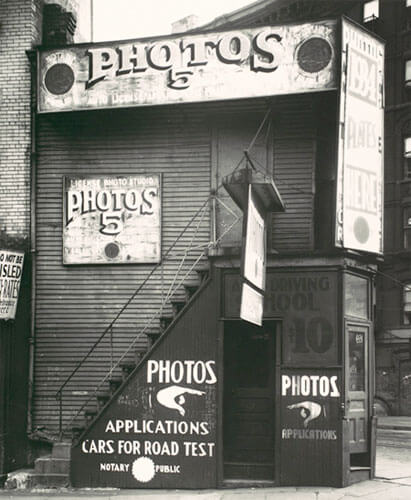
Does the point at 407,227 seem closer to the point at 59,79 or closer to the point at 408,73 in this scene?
the point at 408,73

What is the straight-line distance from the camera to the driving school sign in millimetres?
13273

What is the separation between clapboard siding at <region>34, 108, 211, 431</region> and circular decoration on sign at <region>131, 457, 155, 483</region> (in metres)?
1.84

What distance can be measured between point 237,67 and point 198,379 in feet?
17.4

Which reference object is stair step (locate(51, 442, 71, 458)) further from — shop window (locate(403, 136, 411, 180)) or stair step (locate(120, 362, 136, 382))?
shop window (locate(403, 136, 411, 180))

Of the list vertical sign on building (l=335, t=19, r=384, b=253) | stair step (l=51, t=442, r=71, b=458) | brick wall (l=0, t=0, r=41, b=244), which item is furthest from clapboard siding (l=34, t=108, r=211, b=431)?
vertical sign on building (l=335, t=19, r=384, b=253)

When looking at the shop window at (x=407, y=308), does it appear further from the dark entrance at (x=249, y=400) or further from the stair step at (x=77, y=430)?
the stair step at (x=77, y=430)

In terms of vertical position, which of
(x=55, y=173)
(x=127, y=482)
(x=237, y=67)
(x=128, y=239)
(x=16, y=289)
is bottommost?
(x=127, y=482)

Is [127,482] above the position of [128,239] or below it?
below

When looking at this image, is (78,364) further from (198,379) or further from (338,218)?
(338,218)

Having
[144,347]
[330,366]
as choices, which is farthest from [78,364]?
[330,366]

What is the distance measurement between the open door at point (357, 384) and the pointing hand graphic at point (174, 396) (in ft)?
7.91

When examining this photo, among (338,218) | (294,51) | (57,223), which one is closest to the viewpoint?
(338,218)

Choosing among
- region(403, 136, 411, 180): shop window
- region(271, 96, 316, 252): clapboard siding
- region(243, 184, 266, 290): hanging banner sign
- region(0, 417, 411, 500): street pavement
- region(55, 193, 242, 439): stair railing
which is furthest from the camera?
region(403, 136, 411, 180): shop window

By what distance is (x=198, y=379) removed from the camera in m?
12.7
